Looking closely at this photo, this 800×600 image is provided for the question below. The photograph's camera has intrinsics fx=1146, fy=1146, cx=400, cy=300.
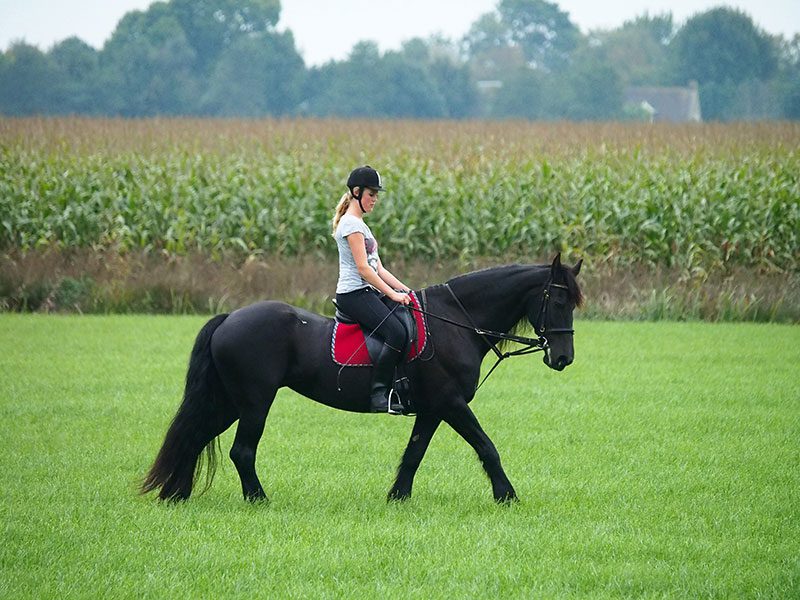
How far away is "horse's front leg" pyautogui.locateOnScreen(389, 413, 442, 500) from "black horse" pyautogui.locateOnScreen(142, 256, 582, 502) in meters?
0.01

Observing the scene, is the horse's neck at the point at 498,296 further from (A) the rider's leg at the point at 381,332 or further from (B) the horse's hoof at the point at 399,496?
(B) the horse's hoof at the point at 399,496

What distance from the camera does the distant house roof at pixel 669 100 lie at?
85188 mm

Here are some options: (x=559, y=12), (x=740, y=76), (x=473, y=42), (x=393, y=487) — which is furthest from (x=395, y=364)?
(x=473, y=42)

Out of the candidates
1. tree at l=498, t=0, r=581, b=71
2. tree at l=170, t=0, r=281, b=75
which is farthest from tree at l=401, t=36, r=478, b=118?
tree at l=498, t=0, r=581, b=71

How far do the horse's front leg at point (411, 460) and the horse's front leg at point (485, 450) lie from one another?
205mm

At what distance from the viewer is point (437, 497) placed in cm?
882

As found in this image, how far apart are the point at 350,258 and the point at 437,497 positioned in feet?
6.53

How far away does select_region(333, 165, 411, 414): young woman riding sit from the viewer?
820 cm

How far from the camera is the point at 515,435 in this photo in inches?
452

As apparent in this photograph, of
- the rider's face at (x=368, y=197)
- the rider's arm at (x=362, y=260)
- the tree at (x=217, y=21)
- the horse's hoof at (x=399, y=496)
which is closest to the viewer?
the rider's arm at (x=362, y=260)

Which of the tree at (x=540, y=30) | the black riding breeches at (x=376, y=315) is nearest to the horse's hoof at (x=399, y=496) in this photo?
the black riding breeches at (x=376, y=315)

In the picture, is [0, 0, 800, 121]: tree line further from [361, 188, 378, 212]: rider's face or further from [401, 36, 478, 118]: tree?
[361, 188, 378, 212]: rider's face

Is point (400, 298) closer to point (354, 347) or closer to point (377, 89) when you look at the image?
point (354, 347)

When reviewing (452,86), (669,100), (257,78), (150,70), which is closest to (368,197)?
(150,70)
